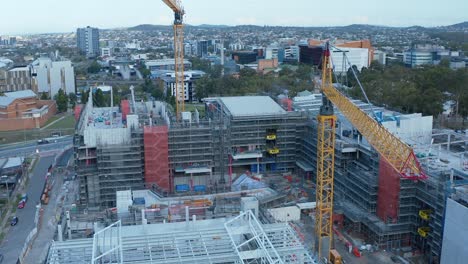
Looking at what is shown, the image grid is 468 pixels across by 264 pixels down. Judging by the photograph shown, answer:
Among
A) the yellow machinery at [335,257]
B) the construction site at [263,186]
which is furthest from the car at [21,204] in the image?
the yellow machinery at [335,257]

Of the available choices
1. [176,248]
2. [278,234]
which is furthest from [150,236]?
[278,234]

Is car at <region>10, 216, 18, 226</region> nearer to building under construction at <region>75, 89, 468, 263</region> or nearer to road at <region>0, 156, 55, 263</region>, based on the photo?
road at <region>0, 156, 55, 263</region>

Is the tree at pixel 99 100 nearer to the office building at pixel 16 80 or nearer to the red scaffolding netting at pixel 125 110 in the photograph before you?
the office building at pixel 16 80

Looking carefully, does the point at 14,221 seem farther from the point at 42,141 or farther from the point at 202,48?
the point at 202,48

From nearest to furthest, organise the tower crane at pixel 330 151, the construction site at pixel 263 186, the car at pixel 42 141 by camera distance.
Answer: the construction site at pixel 263 186 < the tower crane at pixel 330 151 < the car at pixel 42 141

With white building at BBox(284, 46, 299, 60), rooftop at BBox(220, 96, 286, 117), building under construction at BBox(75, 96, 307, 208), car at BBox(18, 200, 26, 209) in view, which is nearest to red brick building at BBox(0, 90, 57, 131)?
building under construction at BBox(75, 96, 307, 208)

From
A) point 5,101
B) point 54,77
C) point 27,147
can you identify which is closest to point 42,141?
point 27,147
